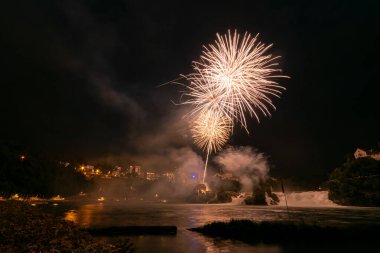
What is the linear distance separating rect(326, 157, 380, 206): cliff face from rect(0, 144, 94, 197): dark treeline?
105 m

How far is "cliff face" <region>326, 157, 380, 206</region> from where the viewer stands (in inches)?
3162

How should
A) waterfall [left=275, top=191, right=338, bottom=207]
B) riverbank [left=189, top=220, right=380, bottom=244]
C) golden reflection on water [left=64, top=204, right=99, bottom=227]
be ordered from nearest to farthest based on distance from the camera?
riverbank [left=189, top=220, right=380, bottom=244], golden reflection on water [left=64, top=204, right=99, bottom=227], waterfall [left=275, top=191, right=338, bottom=207]

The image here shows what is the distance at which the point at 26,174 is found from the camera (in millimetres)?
103625

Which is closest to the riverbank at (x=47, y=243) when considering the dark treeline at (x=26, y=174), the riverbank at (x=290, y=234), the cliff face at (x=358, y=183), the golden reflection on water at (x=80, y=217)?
the riverbank at (x=290, y=234)

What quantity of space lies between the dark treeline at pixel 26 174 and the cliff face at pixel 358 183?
344 feet

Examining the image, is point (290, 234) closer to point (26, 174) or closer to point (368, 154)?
point (368, 154)

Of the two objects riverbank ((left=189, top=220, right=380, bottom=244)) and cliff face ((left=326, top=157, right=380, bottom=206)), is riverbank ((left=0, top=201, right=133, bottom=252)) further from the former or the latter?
cliff face ((left=326, top=157, right=380, bottom=206))

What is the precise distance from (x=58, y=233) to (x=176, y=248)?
32.8 ft

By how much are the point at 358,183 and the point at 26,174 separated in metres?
111

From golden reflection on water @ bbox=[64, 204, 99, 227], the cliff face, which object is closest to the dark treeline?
golden reflection on water @ bbox=[64, 204, 99, 227]

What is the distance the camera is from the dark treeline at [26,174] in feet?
301

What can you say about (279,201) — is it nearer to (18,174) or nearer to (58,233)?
(18,174)

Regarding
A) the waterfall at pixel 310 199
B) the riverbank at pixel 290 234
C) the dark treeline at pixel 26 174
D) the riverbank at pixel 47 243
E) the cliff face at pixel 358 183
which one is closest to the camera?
the riverbank at pixel 47 243

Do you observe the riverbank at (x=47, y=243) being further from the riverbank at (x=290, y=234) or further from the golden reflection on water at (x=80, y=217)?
the golden reflection on water at (x=80, y=217)
